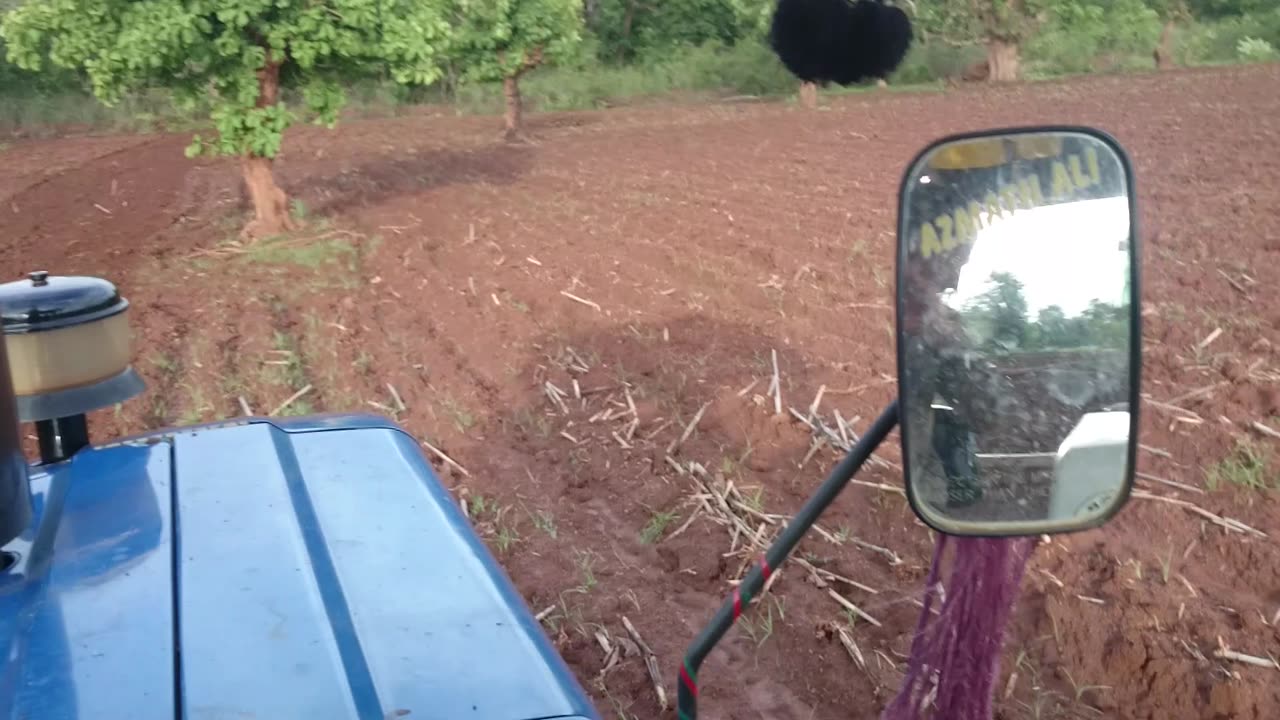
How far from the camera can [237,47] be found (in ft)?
30.4

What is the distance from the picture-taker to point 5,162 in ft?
57.1

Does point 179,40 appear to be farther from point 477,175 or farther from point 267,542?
point 267,542

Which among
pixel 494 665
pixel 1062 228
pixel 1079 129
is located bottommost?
pixel 494 665

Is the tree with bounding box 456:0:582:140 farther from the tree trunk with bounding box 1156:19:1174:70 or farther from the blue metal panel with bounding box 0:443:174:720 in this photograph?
the tree trunk with bounding box 1156:19:1174:70

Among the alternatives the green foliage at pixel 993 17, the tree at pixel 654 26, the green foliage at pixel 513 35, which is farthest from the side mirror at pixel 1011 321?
the tree at pixel 654 26

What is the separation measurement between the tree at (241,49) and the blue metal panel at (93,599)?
752 centimetres

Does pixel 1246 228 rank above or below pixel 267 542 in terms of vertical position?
below

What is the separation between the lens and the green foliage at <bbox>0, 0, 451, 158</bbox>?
8.91 meters

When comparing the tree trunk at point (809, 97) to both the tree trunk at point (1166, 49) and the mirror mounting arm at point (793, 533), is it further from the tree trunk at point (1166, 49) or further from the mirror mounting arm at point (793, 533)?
the mirror mounting arm at point (793, 533)

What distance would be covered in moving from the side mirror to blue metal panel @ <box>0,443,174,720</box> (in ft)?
3.43

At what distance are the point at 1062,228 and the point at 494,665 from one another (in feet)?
3.16

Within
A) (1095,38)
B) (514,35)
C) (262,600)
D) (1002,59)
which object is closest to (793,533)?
(262,600)

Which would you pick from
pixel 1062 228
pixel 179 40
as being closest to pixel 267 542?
pixel 1062 228

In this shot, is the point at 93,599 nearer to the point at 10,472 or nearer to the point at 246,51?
the point at 10,472
